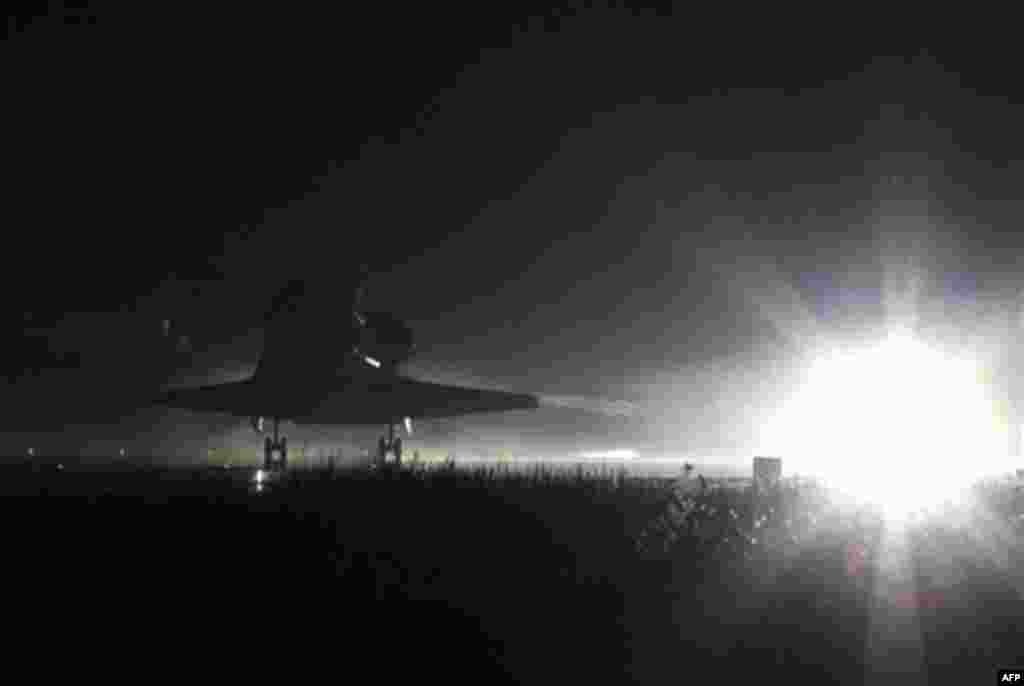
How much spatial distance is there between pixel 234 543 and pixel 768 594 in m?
7.78

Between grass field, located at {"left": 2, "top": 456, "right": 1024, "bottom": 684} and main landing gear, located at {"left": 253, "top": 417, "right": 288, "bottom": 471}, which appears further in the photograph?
main landing gear, located at {"left": 253, "top": 417, "right": 288, "bottom": 471}

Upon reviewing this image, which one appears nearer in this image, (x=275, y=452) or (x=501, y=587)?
(x=501, y=587)

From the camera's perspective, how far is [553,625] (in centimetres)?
1316

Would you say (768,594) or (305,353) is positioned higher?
(305,353)

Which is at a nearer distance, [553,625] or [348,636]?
[348,636]

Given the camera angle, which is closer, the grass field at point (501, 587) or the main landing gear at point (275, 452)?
the grass field at point (501, 587)

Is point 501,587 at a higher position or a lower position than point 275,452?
lower

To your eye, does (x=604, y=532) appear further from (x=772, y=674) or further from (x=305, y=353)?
(x=305, y=353)

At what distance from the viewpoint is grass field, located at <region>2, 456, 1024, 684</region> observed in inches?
469

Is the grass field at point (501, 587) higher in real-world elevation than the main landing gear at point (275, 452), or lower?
lower

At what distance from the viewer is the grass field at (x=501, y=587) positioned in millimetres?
11906

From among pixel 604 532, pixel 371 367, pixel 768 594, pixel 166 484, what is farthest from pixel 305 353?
pixel 768 594

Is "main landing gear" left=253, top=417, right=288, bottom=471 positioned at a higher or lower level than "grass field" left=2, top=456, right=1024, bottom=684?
higher

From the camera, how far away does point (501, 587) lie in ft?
47.1
